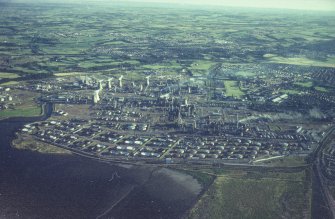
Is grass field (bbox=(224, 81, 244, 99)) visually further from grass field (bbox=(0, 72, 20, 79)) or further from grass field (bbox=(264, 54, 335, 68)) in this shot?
grass field (bbox=(0, 72, 20, 79))

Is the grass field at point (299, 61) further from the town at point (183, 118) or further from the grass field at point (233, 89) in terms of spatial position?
the grass field at point (233, 89)

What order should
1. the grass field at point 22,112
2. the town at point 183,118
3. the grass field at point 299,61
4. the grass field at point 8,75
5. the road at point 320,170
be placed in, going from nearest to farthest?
the road at point 320,170 < the town at point 183,118 < the grass field at point 22,112 < the grass field at point 8,75 < the grass field at point 299,61

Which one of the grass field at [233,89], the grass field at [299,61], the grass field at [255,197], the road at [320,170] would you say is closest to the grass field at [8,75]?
the grass field at [233,89]

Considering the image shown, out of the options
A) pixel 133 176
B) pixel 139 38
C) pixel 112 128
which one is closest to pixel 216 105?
pixel 112 128

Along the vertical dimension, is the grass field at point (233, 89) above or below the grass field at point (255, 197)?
above

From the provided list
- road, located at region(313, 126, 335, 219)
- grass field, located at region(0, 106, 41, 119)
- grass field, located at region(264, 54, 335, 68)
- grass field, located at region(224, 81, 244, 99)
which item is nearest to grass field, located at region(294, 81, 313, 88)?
grass field, located at region(224, 81, 244, 99)

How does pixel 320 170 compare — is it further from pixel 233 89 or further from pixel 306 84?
pixel 306 84

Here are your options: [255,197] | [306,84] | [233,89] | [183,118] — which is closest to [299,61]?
[306,84]
